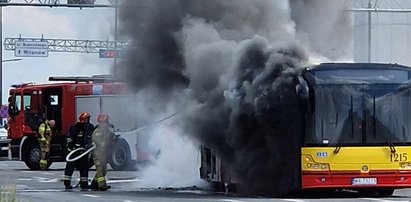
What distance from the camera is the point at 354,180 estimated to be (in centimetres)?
2008

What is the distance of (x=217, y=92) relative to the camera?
21.3 metres

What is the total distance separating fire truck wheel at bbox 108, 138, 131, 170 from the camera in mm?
34156

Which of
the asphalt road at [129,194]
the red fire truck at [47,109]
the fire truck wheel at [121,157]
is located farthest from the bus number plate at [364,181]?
the red fire truck at [47,109]

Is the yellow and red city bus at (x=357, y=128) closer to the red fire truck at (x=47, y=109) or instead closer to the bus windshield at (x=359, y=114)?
the bus windshield at (x=359, y=114)

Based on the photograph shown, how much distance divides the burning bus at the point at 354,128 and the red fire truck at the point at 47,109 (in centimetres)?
1541

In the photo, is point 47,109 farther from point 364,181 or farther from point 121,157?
point 364,181

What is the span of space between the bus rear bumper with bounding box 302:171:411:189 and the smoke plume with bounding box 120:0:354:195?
291 millimetres

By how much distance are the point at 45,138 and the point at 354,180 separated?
16.2 metres

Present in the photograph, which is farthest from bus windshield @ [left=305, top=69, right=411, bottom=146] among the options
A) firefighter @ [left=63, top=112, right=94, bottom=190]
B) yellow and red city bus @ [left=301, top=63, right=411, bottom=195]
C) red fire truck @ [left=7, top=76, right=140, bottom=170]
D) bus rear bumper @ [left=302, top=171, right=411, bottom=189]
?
red fire truck @ [left=7, top=76, right=140, bottom=170]

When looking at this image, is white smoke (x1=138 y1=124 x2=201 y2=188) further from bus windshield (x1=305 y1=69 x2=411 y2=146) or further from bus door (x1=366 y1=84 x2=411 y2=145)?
bus door (x1=366 y1=84 x2=411 y2=145)

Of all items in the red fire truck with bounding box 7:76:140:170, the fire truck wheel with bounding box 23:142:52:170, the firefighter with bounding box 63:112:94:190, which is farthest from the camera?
the fire truck wheel with bounding box 23:142:52:170

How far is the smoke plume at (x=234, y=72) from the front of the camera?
2016cm

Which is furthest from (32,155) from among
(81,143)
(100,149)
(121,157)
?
(100,149)

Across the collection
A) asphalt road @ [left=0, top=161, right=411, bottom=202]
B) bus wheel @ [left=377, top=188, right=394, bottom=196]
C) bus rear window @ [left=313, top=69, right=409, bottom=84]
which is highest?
bus rear window @ [left=313, top=69, right=409, bottom=84]
